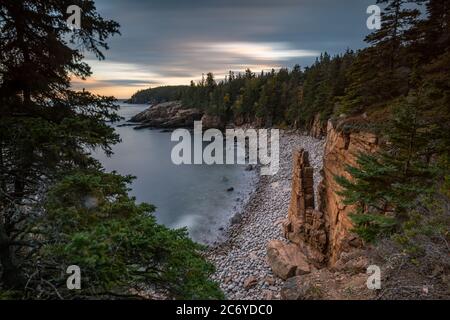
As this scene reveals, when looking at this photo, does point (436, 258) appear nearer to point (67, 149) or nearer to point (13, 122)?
point (67, 149)

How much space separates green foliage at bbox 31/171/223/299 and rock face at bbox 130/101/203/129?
7648 cm

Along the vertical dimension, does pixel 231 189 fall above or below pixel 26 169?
below

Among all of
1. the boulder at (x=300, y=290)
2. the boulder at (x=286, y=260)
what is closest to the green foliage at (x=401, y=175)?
the boulder at (x=300, y=290)

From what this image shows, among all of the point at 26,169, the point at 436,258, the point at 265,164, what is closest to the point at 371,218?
the point at 436,258

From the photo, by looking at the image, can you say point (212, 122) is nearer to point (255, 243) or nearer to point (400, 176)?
point (255, 243)

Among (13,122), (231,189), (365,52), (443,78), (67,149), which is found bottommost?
(231,189)

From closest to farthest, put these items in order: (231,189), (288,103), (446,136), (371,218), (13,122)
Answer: (13,122) < (371,218) < (446,136) < (231,189) < (288,103)

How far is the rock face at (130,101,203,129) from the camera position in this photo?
7981 centimetres

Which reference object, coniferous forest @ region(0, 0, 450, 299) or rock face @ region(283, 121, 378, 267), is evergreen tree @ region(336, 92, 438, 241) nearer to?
coniferous forest @ region(0, 0, 450, 299)

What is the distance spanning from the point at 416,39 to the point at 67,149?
21.9 metres

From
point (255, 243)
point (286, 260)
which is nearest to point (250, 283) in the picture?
point (286, 260)

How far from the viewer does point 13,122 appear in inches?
187

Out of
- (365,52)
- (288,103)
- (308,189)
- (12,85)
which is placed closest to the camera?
(12,85)

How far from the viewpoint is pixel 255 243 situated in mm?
18625
